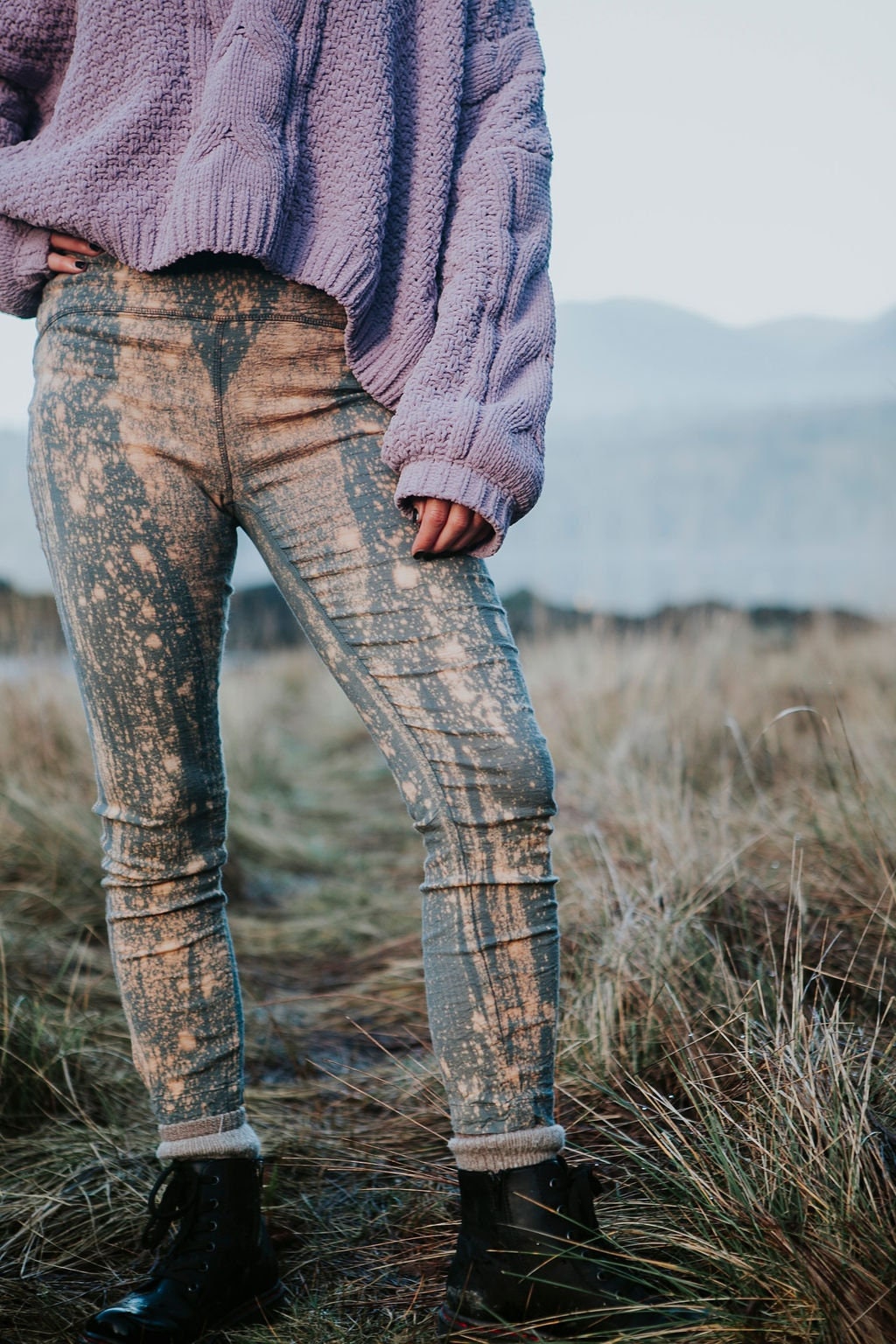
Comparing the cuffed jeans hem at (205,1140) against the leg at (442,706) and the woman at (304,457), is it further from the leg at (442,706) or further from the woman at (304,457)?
the leg at (442,706)

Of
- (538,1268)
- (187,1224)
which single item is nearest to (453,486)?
(538,1268)

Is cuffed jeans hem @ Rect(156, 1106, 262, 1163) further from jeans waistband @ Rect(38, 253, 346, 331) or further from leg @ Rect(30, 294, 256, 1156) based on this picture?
jeans waistband @ Rect(38, 253, 346, 331)

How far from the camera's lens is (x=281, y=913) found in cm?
318

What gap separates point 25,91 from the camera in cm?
118

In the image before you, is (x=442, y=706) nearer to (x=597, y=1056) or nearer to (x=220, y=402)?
(x=220, y=402)

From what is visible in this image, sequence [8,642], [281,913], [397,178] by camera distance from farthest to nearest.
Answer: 1. [8,642]
2. [281,913]
3. [397,178]

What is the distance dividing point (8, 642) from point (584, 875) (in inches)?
136

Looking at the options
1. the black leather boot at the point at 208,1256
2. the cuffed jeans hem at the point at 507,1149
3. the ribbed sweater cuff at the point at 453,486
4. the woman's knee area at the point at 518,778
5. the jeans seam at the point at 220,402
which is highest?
the jeans seam at the point at 220,402

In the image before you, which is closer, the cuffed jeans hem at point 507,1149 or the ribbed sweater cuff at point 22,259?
the cuffed jeans hem at point 507,1149

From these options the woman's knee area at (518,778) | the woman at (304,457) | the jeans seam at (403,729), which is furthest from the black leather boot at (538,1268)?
the woman's knee area at (518,778)

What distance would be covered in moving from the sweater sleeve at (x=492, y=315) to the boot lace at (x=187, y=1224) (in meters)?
0.81

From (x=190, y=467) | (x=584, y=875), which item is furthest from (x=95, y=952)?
(x=190, y=467)

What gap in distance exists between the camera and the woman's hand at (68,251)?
110cm

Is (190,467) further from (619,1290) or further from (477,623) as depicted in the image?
(619,1290)
